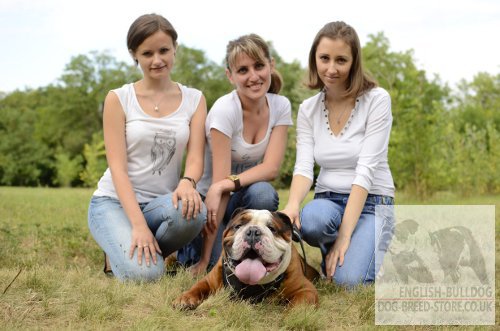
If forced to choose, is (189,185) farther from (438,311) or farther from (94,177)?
(94,177)

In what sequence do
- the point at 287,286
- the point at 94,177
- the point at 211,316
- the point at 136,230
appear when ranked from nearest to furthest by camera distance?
the point at 211,316, the point at 287,286, the point at 136,230, the point at 94,177

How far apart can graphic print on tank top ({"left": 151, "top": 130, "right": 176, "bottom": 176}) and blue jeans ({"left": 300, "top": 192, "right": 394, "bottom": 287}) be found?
1137 mm

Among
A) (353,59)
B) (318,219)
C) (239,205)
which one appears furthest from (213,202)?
(353,59)

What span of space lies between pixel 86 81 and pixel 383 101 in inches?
1524

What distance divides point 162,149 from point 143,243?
0.79m

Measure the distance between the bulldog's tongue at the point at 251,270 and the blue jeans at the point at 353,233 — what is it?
88 cm

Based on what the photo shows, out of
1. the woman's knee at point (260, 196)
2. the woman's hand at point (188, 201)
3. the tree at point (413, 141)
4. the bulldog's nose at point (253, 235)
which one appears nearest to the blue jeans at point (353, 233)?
the woman's knee at point (260, 196)

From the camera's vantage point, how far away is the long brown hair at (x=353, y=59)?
13.4 feet

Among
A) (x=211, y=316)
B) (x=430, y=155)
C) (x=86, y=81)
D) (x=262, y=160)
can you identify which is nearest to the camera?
(x=211, y=316)

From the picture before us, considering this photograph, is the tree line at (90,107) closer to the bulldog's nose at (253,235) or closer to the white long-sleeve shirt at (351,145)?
the white long-sleeve shirt at (351,145)

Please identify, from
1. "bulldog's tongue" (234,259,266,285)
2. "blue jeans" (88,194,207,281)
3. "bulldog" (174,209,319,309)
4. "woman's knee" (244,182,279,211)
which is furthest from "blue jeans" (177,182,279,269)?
"bulldog's tongue" (234,259,266,285)

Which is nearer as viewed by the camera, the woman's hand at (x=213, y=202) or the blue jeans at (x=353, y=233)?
the blue jeans at (x=353, y=233)

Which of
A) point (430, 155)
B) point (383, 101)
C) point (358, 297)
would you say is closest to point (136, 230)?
point (358, 297)

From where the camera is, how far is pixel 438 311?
133 inches
